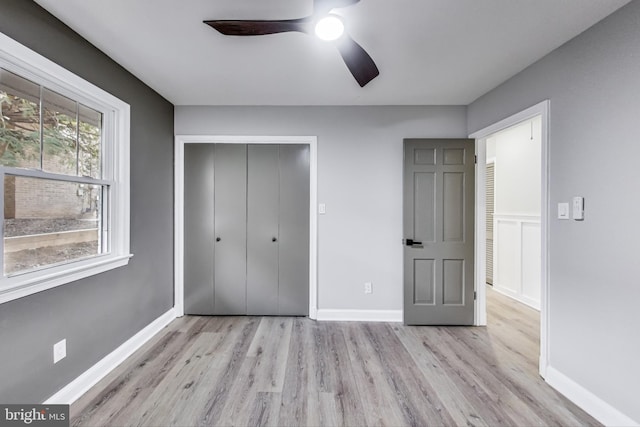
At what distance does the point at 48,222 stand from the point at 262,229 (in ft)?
5.84

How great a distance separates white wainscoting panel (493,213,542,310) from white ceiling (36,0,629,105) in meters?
2.02

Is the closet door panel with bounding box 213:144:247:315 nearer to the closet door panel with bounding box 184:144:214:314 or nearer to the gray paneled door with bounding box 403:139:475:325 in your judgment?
the closet door panel with bounding box 184:144:214:314

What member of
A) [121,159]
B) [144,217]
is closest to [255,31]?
[121,159]

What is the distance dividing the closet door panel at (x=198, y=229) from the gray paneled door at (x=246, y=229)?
1 cm

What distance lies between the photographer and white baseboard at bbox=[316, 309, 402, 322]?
316 cm

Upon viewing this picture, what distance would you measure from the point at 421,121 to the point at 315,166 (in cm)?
128

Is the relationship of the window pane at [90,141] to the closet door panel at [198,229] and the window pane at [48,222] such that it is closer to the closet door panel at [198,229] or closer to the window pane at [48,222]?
the window pane at [48,222]

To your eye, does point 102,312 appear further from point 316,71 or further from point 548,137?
point 548,137

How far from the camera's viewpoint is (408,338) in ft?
9.09

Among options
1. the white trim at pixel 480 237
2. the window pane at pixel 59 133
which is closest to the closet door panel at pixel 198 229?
the window pane at pixel 59 133

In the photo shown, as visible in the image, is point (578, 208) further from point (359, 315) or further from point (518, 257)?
point (518, 257)

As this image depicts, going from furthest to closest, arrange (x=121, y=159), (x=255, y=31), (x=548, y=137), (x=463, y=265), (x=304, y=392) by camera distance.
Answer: (x=463, y=265) < (x=121, y=159) < (x=548, y=137) < (x=304, y=392) < (x=255, y=31)

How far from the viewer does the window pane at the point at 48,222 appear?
5.20ft

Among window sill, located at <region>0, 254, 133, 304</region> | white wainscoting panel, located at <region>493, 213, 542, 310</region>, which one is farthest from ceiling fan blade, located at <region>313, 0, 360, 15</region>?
white wainscoting panel, located at <region>493, 213, 542, 310</region>
